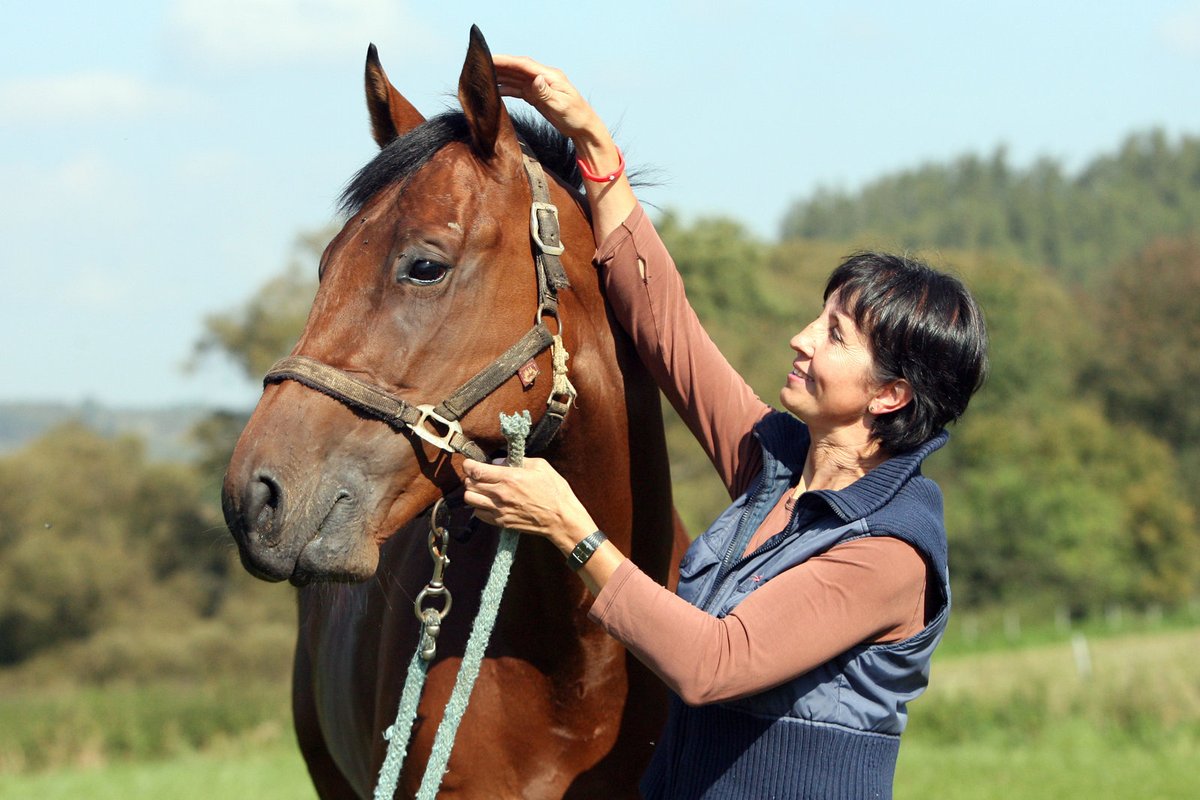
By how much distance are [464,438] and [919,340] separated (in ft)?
3.26

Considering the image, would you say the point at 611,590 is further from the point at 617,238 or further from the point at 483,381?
the point at 617,238

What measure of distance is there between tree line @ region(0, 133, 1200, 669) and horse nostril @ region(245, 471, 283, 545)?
2.26ft

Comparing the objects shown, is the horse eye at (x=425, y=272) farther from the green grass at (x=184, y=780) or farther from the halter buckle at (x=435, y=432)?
the green grass at (x=184, y=780)

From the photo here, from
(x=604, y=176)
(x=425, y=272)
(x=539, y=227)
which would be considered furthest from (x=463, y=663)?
(x=604, y=176)

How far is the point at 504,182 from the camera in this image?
279 cm

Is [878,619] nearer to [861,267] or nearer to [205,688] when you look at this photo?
[861,267]

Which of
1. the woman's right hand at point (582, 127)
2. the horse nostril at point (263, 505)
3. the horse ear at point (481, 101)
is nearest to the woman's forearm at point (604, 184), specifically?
the woman's right hand at point (582, 127)

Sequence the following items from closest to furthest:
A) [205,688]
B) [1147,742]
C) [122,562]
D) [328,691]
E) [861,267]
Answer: [861,267] → [328,691] → [1147,742] → [205,688] → [122,562]

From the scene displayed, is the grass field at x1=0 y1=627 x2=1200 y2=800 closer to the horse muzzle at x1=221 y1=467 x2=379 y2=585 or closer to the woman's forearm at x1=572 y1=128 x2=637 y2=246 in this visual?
the woman's forearm at x1=572 y1=128 x2=637 y2=246

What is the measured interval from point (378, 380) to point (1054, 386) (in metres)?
48.3

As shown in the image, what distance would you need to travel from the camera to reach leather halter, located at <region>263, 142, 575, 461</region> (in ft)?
8.21

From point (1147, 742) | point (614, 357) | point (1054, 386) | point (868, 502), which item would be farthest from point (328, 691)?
point (1054, 386)

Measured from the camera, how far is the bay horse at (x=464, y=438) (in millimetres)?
2471

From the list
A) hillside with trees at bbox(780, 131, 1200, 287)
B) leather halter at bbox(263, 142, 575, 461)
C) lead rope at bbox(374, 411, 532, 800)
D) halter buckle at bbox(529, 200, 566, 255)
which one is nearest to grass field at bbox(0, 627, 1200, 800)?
lead rope at bbox(374, 411, 532, 800)
